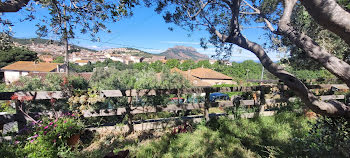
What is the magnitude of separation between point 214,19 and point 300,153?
441 centimetres

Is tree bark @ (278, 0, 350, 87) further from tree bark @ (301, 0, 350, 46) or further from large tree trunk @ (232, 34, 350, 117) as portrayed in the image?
tree bark @ (301, 0, 350, 46)

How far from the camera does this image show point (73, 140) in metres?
3.15

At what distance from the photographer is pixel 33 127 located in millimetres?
2896

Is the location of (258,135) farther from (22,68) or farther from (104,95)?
(22,68)

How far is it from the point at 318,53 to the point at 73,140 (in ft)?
14.5

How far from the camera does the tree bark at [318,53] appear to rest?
6.07ft

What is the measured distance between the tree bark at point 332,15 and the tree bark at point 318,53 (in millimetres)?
674

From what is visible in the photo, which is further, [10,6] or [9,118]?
[9,118]

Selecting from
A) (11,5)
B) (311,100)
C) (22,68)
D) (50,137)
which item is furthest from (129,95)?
(22,68)

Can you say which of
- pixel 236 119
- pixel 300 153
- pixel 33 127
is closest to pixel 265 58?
pixel 300 153

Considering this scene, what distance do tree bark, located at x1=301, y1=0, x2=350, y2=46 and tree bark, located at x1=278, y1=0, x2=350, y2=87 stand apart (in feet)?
2.21

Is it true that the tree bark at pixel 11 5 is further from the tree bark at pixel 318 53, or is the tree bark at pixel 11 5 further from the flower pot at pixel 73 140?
the tree bark at pixel 318 53

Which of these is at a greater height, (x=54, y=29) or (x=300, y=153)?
(x=54, y=29)

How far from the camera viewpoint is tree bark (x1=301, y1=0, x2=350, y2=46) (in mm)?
1320
